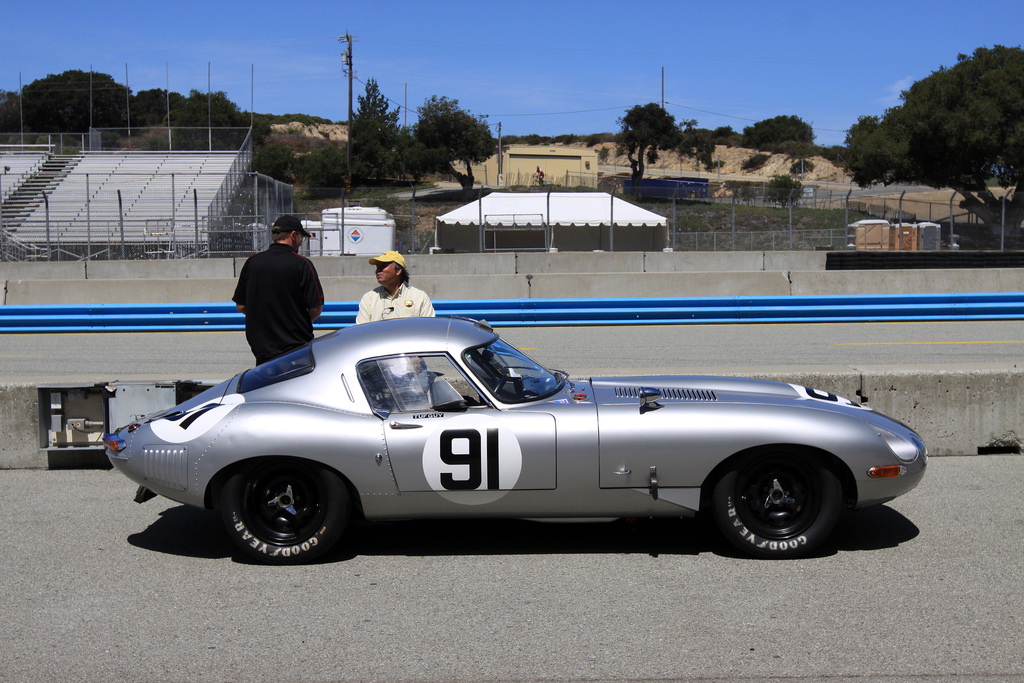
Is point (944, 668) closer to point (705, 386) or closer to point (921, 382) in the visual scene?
point (705, 386)

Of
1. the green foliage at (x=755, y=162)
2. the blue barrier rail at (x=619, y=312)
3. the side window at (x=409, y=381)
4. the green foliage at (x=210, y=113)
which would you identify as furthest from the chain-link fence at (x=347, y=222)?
the green foliage at (x=755, y=162)

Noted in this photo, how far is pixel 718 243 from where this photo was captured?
33.6m

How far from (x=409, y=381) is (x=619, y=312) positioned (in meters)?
11.0

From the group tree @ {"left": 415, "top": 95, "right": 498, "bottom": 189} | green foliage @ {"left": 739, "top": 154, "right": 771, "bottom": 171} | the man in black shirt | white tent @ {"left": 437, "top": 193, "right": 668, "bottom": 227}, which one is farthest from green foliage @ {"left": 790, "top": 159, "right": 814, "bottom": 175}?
the man in black shirt

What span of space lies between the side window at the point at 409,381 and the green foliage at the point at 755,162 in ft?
352

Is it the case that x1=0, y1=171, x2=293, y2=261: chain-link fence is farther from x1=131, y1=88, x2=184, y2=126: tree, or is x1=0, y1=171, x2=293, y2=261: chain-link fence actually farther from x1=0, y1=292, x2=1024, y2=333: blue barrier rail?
x1=131, y1=88, x2=184, y2=126: tree

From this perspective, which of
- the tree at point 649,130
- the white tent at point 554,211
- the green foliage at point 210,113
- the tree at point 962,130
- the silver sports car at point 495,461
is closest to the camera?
the silver sports car at point 495,461

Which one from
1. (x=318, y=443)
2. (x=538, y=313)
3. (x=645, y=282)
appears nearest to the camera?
(x=318, y=443)

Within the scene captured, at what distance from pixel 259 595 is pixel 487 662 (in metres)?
1.34

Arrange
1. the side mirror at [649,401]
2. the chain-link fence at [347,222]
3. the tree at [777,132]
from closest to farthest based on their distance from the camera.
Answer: the side mirror at [649,401] → the chain-link fence at [347,222] → the tree at [777,132]

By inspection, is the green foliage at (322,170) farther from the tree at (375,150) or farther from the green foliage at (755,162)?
the green foliage at (755,162)

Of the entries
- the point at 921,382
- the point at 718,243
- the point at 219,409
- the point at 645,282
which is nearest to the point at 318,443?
the point at 219,409

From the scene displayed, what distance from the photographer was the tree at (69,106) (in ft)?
274

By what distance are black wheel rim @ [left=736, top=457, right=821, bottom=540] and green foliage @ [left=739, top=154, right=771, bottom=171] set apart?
4211 inches
